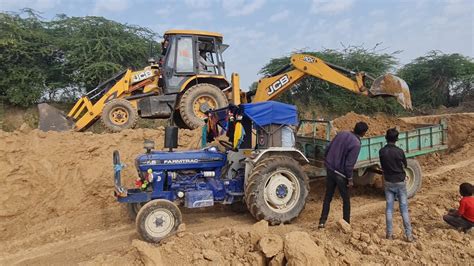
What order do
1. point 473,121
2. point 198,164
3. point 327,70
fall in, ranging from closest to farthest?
point 198,164 < point 327,70 < point 473,121

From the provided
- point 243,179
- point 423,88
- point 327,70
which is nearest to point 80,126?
point 243,179

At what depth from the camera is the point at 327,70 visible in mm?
9414

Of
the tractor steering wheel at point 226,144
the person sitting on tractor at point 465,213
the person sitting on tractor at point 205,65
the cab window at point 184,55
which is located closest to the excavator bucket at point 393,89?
the person sitting on tractor at point 465,213

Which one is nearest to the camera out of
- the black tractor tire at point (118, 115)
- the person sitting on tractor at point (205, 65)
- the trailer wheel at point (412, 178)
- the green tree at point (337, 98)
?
the trailer wheel at point (412, 178)

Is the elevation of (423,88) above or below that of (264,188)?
above

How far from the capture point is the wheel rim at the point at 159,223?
571 centimetres

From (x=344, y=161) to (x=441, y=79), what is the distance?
19370mm

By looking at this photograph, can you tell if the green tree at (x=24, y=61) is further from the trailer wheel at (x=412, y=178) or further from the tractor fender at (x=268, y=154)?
the trailer wheel at (x=412, y=178)

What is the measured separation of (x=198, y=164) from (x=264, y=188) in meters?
1.12

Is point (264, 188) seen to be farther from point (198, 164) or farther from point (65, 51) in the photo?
point (65, 51)

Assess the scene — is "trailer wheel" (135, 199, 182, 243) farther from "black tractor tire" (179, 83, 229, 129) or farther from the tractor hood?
"black tractor tire" (179, 83, 229, 129)

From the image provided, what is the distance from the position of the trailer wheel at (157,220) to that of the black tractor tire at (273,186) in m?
1.21

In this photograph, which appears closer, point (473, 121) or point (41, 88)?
point (473, 121)

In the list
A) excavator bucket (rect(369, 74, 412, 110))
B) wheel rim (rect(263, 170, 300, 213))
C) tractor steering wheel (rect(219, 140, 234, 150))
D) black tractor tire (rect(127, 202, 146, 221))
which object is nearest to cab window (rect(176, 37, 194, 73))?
tractor steering wheel (rect(219, 140, 234, 150))
